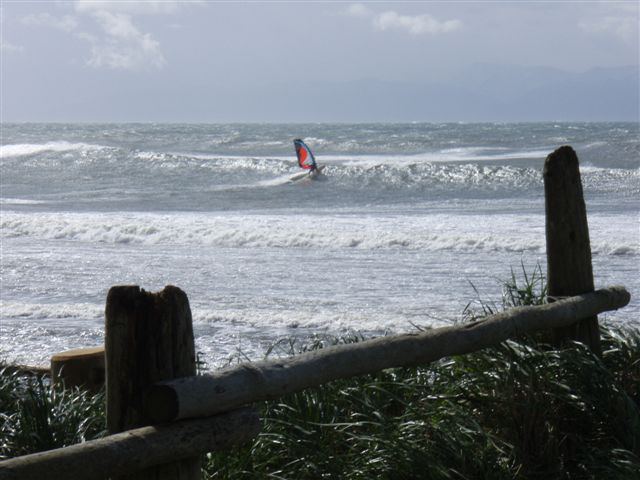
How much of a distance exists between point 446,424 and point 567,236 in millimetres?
1316

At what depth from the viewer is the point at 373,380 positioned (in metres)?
5.01

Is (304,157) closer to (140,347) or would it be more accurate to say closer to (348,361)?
(348,361)

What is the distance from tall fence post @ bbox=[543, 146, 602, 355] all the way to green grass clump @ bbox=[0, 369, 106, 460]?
231cm

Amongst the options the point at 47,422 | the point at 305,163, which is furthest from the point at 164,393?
the point at 305,163

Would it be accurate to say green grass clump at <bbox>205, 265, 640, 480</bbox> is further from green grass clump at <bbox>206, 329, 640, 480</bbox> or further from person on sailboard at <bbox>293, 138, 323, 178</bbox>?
person on sailboard at <bbox>293, 138, 323, 178</bbox>

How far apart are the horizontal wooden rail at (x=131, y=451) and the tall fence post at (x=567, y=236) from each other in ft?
7.66

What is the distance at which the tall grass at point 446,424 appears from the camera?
163 inches

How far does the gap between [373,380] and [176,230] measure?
12.5m

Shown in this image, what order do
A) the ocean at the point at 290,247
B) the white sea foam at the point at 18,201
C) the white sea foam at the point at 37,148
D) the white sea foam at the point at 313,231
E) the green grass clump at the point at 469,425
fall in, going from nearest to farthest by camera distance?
the green grass clump at the point at 469,425
the ocean at the point at 290,247
the white sea foam at the point at 313,231
the white sea foam at the point at 18,201
the white sea foam at the point at 37,148

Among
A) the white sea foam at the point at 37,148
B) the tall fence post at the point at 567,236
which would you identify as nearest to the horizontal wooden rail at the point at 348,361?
the tall fence post at the point at 567,236

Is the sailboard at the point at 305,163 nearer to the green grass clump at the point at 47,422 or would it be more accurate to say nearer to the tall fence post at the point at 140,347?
the green grass clump at the point at 47,422

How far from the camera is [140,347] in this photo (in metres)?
3.02

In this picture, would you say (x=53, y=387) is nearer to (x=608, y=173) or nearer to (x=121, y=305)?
(x=121, y=305)

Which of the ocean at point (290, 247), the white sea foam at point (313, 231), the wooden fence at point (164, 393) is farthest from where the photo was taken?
the white sea foam at point (313, 231)
